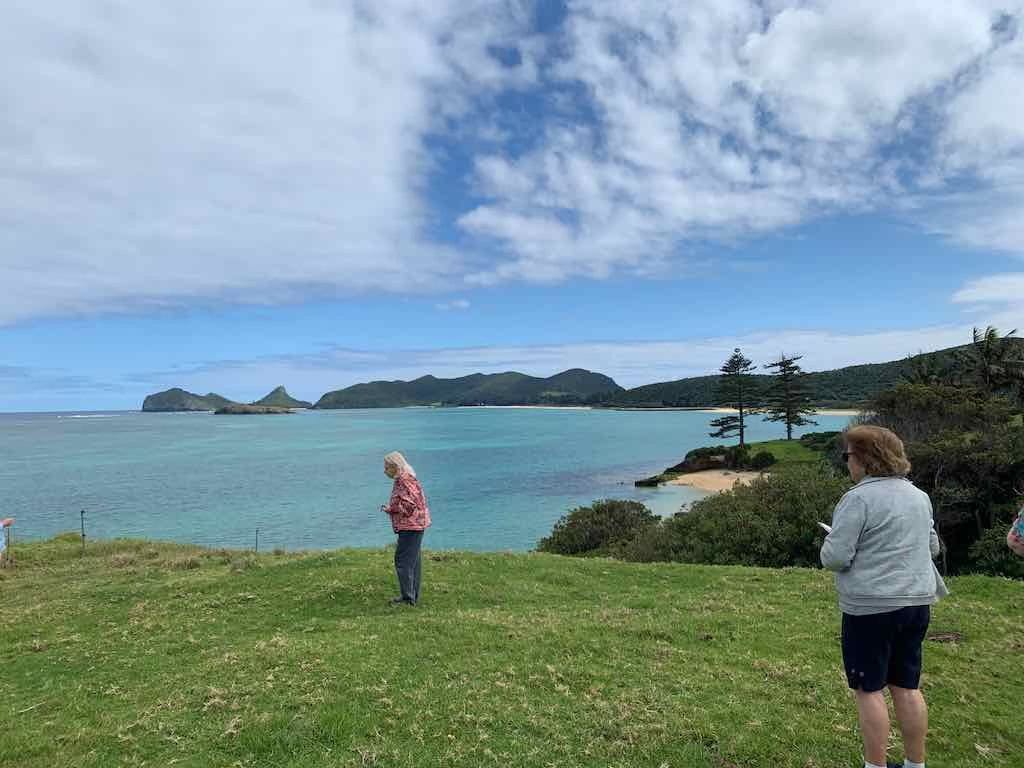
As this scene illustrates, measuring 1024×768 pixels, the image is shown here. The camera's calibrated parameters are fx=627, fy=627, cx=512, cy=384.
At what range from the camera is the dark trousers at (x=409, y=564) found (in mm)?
9016

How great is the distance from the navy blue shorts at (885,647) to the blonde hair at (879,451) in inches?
32.1

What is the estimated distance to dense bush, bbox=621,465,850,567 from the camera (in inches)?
662

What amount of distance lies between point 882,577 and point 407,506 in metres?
6.34

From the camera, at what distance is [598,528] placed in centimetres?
2703

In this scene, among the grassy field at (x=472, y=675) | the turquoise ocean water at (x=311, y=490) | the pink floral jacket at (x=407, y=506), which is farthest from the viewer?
the turquoise ocean water at (x=311, y=490)

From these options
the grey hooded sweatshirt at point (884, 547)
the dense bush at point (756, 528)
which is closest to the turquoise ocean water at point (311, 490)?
the dense bush at point (756, 528)

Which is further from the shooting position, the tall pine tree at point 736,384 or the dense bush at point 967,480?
the tall pine tree at point 736,384

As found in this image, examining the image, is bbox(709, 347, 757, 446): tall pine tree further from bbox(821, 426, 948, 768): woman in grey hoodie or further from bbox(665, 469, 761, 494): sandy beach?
bbox(821, 426, 948, 768): woman in grey hoodie

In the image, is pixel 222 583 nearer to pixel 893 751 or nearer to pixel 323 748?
pixel 323 748

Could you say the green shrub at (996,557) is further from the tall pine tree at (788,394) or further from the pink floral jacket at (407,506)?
the tall pine tree at (788,394)

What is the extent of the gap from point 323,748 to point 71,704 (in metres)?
2.97

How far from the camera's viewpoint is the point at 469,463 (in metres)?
73.9

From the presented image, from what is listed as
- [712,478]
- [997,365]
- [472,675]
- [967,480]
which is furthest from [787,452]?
[472,675]

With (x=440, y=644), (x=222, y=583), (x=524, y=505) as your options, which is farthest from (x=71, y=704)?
(x=524, y=505)
